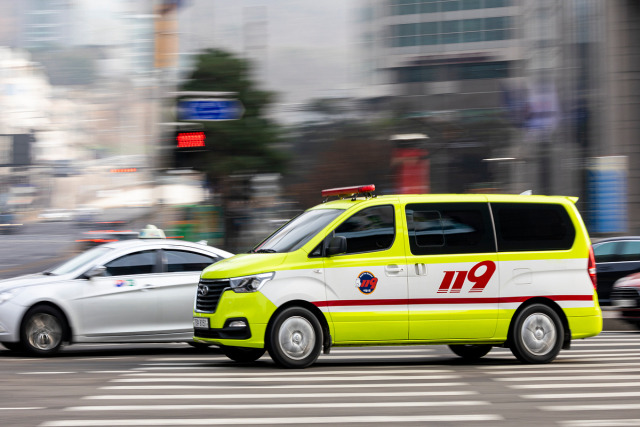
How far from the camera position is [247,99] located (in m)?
45.1

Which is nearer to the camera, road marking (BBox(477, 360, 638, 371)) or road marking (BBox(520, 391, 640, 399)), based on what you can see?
road marking (BBox(520, 391, 640, 399))

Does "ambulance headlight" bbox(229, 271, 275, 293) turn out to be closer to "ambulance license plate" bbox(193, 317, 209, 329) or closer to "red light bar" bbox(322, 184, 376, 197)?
"ambulance license plate" bbox(193, 317, 209, 329)

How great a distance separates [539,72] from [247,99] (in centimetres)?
1801

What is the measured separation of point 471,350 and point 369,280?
2.17 m

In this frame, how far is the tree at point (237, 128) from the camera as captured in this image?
42.5 m

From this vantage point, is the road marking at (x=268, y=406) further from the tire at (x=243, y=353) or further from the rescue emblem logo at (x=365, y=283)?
the tire at (x=243, y=353)

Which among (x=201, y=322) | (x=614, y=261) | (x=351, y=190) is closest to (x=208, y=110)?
(x=614, y=261)

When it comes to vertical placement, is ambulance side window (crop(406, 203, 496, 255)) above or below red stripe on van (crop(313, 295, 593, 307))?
above

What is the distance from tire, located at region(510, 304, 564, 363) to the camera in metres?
10.8

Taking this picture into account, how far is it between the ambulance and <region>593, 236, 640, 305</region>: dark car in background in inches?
333

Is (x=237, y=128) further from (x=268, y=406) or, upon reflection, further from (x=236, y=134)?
(x=268, y=406)

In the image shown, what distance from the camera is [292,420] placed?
6.66 metres

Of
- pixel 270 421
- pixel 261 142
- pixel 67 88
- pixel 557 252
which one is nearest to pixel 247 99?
pixel 261 142

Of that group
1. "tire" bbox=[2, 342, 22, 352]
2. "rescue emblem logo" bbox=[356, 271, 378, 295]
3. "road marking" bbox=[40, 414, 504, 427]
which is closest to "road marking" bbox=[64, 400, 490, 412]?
"road marking" bbox=[40, 414, 504, 427]
